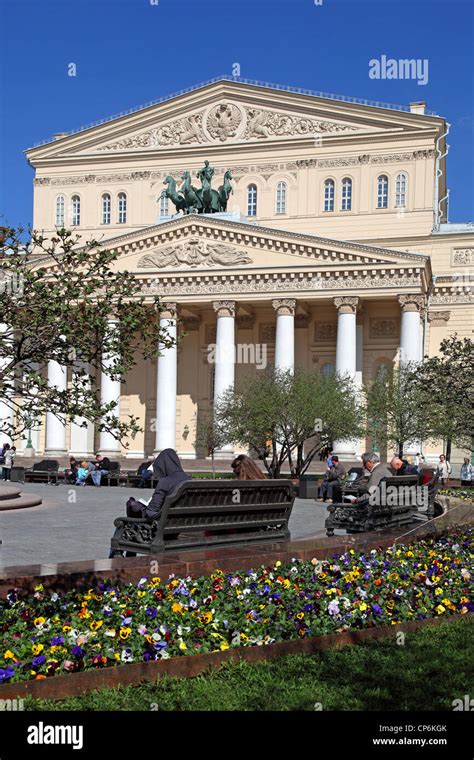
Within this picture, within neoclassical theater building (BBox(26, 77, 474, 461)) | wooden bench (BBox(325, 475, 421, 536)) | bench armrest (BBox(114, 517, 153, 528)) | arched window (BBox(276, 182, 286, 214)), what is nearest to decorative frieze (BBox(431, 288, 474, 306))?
neoclassical theater building (BBox(26, 77, 474, 461))

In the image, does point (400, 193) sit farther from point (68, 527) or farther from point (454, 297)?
point (68, 527)

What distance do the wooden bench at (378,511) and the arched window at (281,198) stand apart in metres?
41.0

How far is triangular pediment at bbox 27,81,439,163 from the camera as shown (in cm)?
5353

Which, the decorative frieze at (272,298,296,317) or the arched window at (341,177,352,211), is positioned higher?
the arched window at (341,177,352,211)

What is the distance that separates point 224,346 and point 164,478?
36398 millimetres

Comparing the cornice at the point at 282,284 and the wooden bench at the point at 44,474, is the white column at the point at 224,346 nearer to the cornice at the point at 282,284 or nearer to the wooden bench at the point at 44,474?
the cornice at the point at 282,284

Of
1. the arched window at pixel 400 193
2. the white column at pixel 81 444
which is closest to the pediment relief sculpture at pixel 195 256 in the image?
the white column at pixel 81 444

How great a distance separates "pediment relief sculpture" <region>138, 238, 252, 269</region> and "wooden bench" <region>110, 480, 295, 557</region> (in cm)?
3553

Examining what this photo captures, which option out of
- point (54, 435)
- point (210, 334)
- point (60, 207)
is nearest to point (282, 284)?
point (210, 334)

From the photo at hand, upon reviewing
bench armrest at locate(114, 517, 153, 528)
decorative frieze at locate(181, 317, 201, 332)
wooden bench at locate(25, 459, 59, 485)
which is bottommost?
wooden bench at locate(25, 459, 59, 485)

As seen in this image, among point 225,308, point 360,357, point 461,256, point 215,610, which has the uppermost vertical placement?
point 461,256

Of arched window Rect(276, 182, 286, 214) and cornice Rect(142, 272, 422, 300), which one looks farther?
arched window Rect(276, 182, 286, 214)

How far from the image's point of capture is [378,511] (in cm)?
1348

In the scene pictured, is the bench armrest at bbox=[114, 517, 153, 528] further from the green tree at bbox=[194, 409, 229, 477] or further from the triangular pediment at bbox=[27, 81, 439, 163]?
the triangular pediment at bbox=[27, 81, 439, 163]
